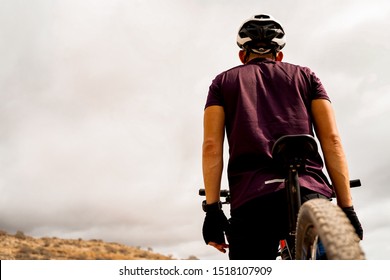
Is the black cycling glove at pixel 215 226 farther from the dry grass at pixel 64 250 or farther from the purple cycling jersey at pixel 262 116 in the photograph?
the dry grass at pixel 64 250

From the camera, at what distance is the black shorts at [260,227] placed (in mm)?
3293

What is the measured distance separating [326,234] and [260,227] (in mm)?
1155

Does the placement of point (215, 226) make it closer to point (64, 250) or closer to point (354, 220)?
point (354, 220)

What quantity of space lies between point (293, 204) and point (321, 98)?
1.05 metres

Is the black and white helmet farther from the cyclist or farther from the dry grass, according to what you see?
the dry grass

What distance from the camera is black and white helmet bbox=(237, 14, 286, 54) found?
399 cm

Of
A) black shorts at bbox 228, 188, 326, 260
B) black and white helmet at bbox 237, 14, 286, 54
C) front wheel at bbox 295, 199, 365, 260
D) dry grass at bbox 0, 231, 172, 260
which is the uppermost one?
dry grass at bbox 0, 231, 172, 260

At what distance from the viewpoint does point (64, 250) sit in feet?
153

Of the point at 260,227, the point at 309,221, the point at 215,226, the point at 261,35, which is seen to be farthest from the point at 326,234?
the point at 261,35

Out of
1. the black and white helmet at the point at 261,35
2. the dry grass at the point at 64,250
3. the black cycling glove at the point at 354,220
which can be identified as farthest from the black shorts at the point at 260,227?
the dry grass at the point at 64,250

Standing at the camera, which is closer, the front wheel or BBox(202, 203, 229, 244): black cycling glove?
the front wheel

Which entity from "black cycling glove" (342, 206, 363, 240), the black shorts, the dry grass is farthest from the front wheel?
the dry grass
